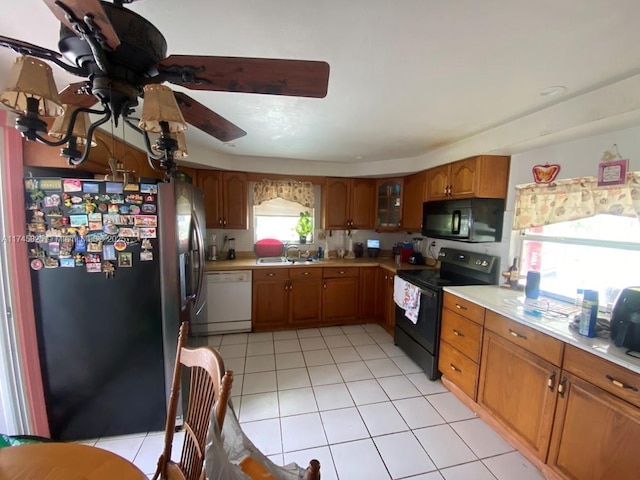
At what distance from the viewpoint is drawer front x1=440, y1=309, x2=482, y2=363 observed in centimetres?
213

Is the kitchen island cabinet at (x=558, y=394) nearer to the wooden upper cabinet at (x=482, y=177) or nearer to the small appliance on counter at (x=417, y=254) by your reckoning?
the wooden upper cabinet at (x=482, y=177)

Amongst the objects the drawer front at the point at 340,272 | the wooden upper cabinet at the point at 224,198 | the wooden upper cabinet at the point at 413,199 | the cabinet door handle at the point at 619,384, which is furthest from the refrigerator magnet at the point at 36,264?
the wooden upper cabinet at the point at 413,199

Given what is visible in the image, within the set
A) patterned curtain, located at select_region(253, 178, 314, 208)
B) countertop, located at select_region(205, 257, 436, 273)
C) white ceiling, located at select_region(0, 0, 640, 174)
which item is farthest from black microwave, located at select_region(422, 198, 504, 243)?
patterned curtain, located at select_region(253, 178, 314, 208)

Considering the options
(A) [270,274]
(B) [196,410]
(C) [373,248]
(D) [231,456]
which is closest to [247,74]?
(D) [231,456]

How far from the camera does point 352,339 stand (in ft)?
11.1

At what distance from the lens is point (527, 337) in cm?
174

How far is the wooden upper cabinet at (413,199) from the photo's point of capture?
340 centimetres

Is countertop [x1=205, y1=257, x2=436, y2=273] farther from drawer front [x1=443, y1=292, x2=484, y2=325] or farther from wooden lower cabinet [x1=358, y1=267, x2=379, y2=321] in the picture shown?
drawer front [x1=443, y1=292, x2=484, y2=325]

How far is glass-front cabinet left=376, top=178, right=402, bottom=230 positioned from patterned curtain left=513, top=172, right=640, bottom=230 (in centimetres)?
160

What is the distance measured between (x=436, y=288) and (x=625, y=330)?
1235 millimetres

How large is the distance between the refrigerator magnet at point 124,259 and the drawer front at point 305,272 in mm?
1991

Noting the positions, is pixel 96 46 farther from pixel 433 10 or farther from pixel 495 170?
pixel 495 170

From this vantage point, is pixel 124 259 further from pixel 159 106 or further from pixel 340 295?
pixel 340 295

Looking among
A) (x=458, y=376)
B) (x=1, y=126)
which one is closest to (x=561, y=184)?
(x=458, y=376)
